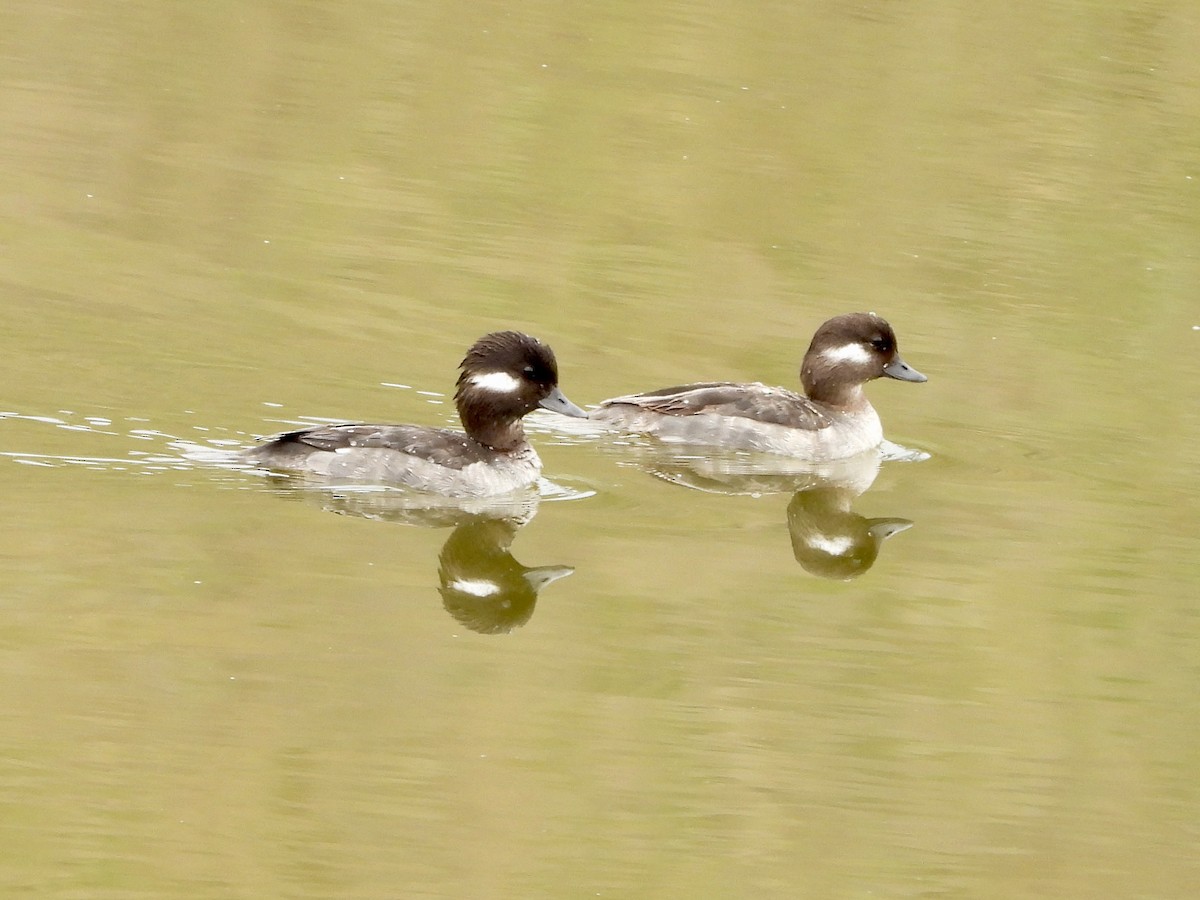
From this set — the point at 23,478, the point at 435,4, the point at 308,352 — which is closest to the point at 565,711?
the point at 23,478

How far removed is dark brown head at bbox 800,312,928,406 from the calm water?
655 mm

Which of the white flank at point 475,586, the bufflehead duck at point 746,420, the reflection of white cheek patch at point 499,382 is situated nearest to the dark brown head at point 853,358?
the bufflehead duck at point 746,420

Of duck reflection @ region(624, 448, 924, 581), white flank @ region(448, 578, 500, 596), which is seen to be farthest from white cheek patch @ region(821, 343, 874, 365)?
white flank @ region(448, 578, 500, 596)

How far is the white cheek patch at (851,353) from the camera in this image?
590 inches

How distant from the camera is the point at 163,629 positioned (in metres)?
9.73

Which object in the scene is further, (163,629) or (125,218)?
(125,218)

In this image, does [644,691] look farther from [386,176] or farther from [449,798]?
[386,176]

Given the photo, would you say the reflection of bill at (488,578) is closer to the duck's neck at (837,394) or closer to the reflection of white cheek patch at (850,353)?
the duck's neck at (837,394)

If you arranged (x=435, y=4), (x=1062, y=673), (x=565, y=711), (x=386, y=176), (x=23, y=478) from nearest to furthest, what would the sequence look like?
(x=565, y=711) < (x=1062, y=673) < (x=23, y=478) < (x=386, y=176) < (x=435, y=4)

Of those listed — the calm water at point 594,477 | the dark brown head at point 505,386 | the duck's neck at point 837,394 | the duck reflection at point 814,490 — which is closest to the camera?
the calm water at point 594,477

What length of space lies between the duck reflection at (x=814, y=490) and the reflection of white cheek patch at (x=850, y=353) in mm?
755

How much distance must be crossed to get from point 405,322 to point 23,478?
4599 millimetres

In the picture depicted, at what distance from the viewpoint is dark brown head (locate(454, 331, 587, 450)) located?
1266 centimetres

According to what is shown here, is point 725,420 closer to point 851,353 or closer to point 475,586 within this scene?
point 851,353
